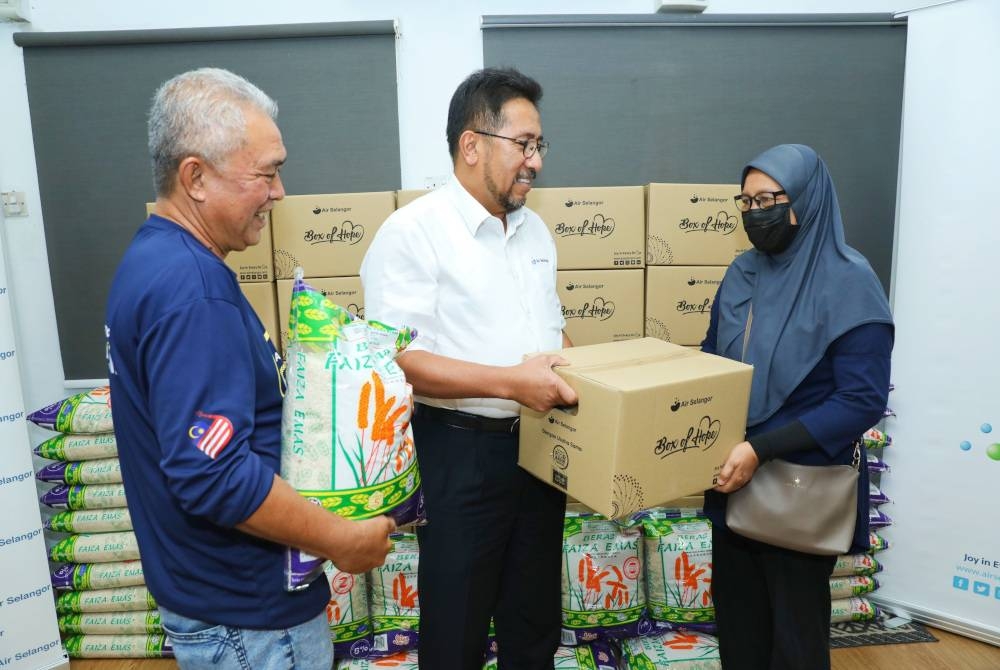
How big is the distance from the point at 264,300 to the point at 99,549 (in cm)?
108

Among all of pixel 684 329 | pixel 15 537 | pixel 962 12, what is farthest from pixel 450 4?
pixel 15 537

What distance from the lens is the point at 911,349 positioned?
7.33 ft

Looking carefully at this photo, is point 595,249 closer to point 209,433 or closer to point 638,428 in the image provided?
point 638,428

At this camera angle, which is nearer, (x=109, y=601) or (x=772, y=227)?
(x=772, y=227)

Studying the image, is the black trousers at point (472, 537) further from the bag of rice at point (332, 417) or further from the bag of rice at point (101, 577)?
the bag of rice at point (101, 577)

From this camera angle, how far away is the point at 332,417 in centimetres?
88

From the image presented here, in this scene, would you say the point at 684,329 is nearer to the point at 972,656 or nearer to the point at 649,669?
the point at 649,669

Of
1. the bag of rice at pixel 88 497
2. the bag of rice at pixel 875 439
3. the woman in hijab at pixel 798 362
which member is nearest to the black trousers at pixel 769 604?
the woman in hijab at pixel 798 362

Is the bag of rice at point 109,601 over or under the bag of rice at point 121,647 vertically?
over

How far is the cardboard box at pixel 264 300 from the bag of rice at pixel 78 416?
63 centimetres

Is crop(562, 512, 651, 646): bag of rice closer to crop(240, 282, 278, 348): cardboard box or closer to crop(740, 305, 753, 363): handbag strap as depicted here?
crop(740, 305, 753, 363): handbag strap

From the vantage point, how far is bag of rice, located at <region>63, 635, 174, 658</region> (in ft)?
7.23

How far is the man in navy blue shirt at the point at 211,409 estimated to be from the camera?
764mm

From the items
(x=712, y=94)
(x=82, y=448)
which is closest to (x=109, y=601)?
(x=82, y=448)
